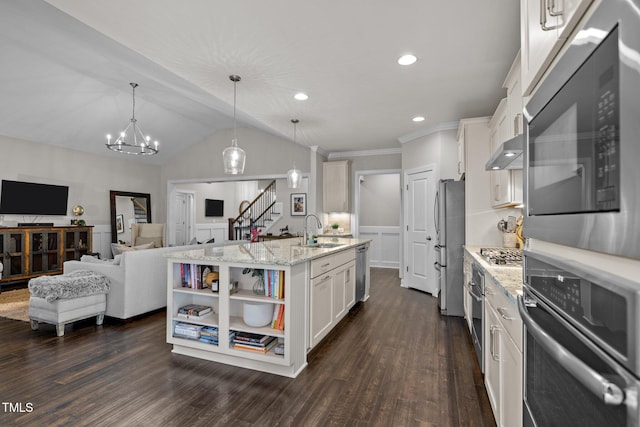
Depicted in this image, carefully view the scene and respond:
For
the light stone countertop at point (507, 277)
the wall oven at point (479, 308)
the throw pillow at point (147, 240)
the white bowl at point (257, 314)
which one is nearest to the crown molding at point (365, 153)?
the wall oven at point (479, 308)

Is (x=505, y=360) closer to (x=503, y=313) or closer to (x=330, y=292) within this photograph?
(x=503, y=313)

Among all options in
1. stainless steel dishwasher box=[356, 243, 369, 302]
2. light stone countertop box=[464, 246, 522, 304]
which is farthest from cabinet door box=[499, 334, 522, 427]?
stainless steel dishwasher box=[356, 243, 369, 302]

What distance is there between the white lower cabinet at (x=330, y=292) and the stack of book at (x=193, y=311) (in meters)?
0.96

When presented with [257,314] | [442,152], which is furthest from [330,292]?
[442,152]

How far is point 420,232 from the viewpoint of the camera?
5.45 metres

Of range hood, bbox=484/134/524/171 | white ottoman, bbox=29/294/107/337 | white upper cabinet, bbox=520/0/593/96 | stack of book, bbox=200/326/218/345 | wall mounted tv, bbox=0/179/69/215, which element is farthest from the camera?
wall mounted tv, bbox=0/179/69/215

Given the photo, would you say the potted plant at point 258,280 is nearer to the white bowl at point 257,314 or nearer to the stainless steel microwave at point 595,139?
the white bowl at point 257,314

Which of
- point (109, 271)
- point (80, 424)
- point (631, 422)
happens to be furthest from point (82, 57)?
point (631, 422)

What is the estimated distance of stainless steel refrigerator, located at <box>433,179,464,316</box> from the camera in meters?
4.00

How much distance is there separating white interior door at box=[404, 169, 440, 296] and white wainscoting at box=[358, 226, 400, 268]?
2.05 metres

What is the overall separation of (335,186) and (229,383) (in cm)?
496

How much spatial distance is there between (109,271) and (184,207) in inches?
255

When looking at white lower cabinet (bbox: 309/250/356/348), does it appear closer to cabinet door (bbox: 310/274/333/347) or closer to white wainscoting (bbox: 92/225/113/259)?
cabinet door (bbox: 310/274/333/347)

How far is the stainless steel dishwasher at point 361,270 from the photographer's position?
4.47m
